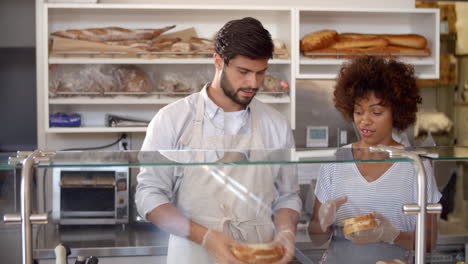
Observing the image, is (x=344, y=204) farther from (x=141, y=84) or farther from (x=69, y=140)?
(x=69, y=140)

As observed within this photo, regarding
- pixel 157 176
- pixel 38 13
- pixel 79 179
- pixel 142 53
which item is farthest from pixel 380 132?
pixel 38 13

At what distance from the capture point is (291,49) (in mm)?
3434

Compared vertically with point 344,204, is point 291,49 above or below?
above

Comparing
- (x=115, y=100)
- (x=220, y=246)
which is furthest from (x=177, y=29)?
(x=220, y=246)

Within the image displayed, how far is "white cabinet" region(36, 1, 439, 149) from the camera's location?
3.29 meters

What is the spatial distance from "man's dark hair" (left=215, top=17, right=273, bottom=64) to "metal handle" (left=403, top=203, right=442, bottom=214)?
2.48 ft

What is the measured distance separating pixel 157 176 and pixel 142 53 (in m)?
2.24

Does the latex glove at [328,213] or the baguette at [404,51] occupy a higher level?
the baguette at [404,51]

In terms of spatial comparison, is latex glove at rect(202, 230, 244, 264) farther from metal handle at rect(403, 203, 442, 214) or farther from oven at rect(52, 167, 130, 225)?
metal handle at rect(403, 203, 442, 214)

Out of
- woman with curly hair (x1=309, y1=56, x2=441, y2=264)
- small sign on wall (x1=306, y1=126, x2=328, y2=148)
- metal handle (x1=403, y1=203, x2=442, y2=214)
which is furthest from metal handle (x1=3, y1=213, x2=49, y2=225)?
small sign on wall (x1=306, y1=126, x2=328, y2=148)

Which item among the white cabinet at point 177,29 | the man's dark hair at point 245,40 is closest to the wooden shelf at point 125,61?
the white cabinet at point 177,29

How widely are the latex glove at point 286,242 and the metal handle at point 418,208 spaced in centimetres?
26

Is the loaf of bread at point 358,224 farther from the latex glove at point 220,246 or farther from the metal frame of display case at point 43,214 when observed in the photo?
the latex glove at point 220,246

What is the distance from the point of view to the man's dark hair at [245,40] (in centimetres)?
175
